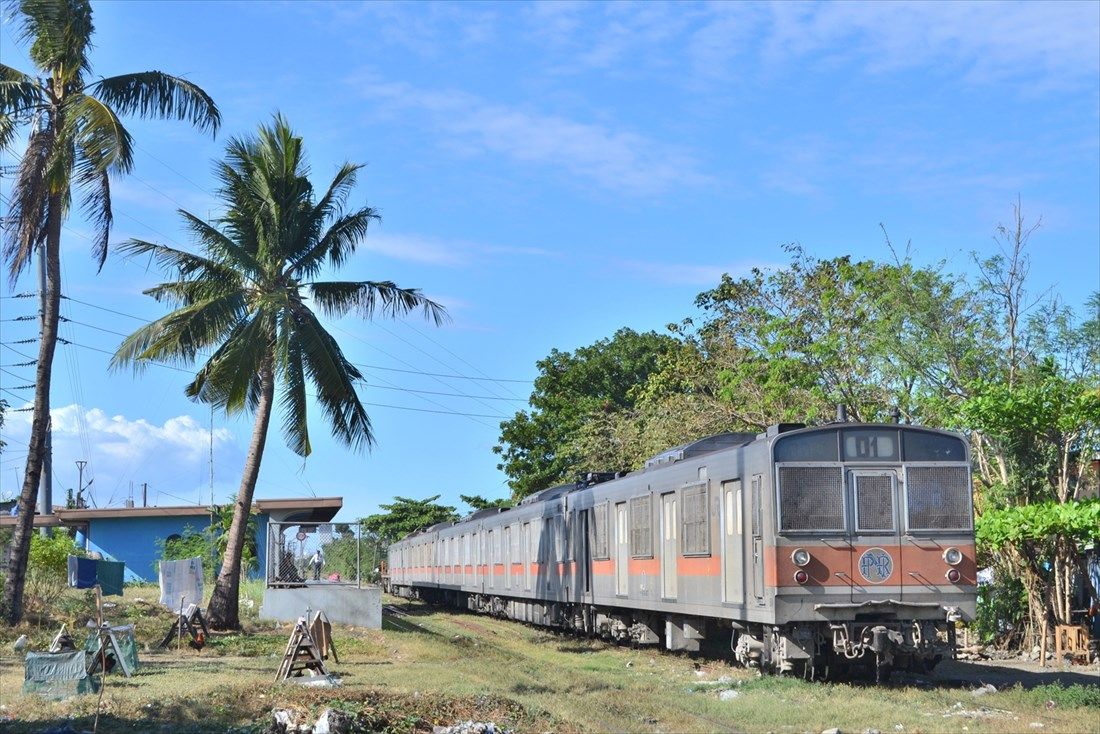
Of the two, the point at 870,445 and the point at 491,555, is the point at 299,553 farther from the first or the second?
the point at 870,445

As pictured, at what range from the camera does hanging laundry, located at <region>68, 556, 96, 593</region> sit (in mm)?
32281

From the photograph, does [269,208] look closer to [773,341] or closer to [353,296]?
[353,296]

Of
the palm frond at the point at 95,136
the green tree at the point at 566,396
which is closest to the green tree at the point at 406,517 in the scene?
the green tree at the point at 566,396

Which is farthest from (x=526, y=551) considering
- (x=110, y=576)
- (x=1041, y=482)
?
(x=110, y=576)

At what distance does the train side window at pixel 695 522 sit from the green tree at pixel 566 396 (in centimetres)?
2910

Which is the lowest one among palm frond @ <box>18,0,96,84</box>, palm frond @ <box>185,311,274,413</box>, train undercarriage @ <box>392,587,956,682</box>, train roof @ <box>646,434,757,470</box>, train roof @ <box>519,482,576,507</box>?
train undercarriage @ <box>392,587,956,682</box>

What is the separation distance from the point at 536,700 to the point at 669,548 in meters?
4.90

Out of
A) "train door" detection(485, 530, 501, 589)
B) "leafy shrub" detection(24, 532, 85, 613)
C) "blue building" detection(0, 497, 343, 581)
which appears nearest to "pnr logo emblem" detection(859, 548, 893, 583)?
"leafy shrub" detection(24, 532, 85, 613)

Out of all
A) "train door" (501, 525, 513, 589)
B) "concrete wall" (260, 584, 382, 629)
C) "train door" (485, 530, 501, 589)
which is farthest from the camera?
"train door" (485, 530, 501, 589)

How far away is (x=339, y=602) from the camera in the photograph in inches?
917

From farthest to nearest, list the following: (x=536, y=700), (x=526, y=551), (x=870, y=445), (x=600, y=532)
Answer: (x=526, y=551), (x=600, y=532), (x=870, y=445), (x=536, y=700)

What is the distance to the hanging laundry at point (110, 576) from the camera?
34094 millimetres

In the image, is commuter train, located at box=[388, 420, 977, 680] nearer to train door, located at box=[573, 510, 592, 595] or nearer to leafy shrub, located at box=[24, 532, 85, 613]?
train door, located at box=[573, 510, 592, 595]

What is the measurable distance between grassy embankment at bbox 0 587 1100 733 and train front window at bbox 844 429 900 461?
253 centimetres
